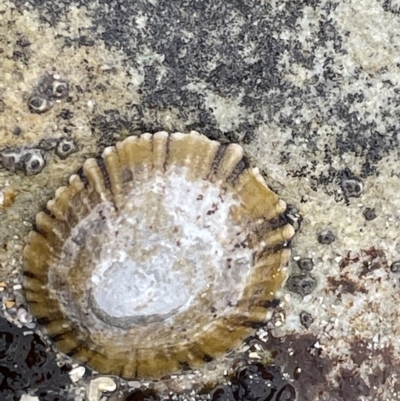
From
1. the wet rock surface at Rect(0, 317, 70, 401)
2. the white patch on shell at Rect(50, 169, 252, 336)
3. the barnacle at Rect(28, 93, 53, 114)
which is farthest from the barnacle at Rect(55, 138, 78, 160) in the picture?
the wet rock surface at Rect(0, 317, 70, 401)

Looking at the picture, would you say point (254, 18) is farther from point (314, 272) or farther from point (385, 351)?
point (385, 351)

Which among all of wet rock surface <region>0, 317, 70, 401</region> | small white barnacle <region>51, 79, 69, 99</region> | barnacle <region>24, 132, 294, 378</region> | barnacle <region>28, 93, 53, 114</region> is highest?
small white barnacle <region>51, 79, 69, 99</region>

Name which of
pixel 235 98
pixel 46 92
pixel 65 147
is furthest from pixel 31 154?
pixel 235 98

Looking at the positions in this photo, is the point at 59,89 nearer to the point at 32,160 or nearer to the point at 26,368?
the point at 32,160

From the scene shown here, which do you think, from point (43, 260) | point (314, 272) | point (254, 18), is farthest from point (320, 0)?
point (43, 260)

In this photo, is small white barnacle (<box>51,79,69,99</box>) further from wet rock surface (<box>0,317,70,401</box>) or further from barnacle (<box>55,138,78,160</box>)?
wet rock surface (<box>0,317,70,401</box>)
